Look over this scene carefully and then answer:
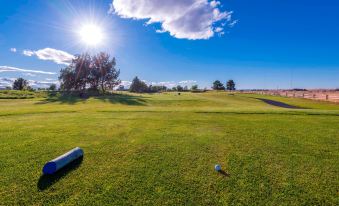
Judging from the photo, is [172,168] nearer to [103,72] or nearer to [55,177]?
[55,177]

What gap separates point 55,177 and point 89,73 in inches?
2387

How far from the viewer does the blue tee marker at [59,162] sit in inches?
183

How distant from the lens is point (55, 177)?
4.56 meters

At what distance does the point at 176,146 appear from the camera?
667 centimetres

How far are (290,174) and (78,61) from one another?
216ft

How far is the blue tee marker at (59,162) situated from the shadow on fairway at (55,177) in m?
0.11

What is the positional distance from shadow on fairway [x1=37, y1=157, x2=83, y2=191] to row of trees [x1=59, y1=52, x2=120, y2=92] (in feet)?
194

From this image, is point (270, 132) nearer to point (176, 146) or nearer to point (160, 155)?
point (176, 146)

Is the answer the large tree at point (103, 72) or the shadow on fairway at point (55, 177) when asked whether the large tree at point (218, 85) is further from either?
the shadow on fairway at point (55, 177)

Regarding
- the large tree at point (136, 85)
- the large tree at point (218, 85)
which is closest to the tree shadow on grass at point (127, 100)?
the large tree at point (136, 85)

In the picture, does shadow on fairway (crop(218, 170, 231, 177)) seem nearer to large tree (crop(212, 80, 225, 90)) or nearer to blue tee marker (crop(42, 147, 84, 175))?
blue tee marker (crop(42, 147, 84, 175))

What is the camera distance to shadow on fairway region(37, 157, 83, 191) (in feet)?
13.9

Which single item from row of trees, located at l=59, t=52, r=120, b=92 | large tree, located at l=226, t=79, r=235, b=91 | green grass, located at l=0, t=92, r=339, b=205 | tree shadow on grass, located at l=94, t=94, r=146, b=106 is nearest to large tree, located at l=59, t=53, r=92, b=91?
row of trees, located at l=59, t=52, r=120, b=92

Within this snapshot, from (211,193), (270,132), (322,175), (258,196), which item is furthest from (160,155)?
(270,132)
